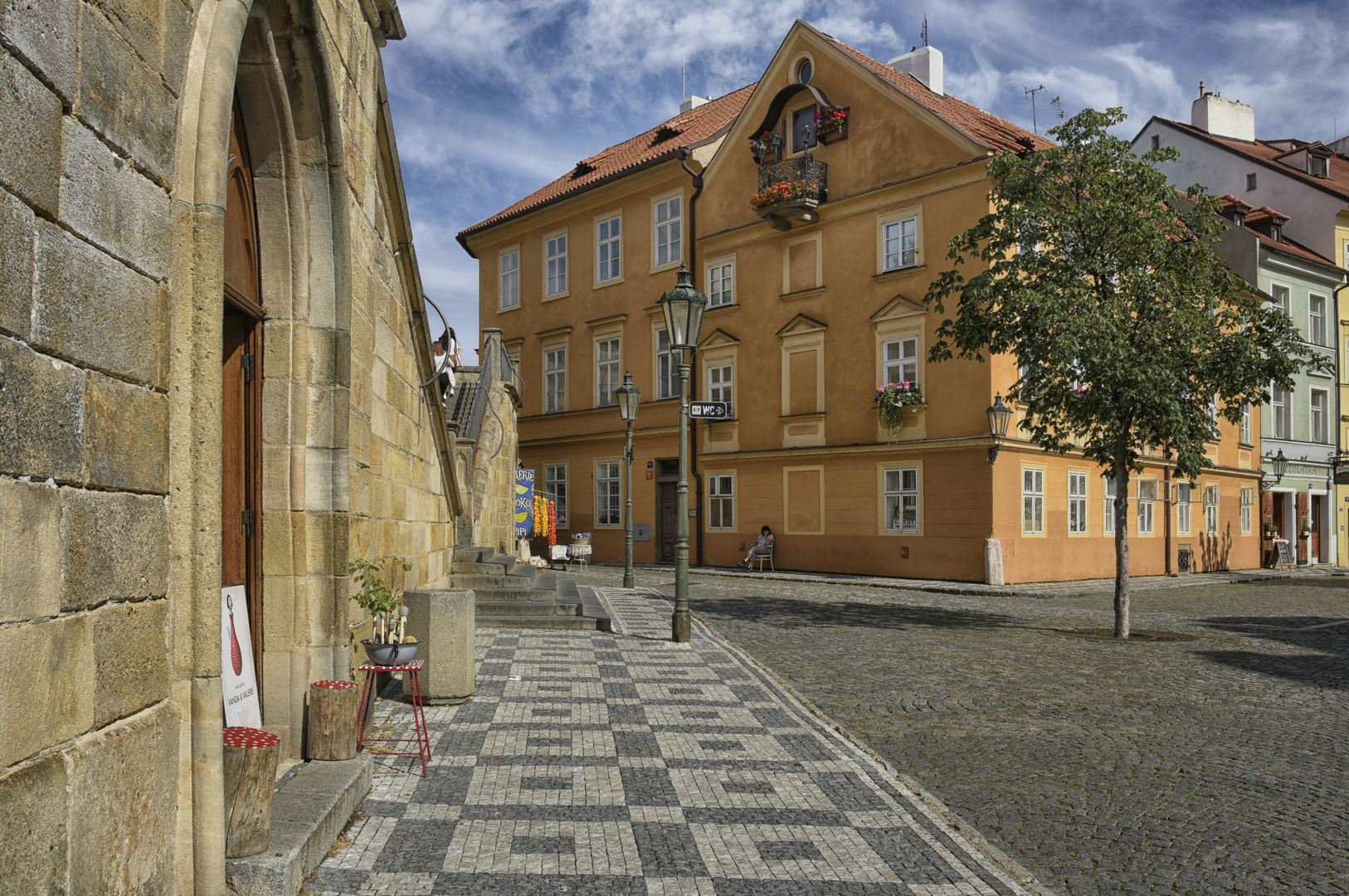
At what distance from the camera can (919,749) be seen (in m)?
6.69

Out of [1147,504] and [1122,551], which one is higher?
[1147,504]

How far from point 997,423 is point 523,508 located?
31.8 feet

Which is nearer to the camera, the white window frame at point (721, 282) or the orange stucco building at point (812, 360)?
the orange stucco building at point (812, 360)

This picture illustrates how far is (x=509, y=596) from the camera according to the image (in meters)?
13.0

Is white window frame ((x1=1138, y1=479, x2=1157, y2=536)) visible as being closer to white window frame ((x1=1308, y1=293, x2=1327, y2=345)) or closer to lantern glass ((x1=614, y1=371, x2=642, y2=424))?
white window frame ((x1=1308, y1=293, x2=1327, y2=345))

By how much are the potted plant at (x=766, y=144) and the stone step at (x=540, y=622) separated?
16730 mm

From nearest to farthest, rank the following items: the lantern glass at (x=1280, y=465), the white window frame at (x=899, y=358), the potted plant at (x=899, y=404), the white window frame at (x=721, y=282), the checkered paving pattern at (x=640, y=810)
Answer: the checkered paving pattern at (x=640, y=810) → the potted plant at (x=899, y=404) → the white window frame at (x=899, y=358) → the white window frame at (x=721, y=282) → the lantern glass at (x=1280, y=465)

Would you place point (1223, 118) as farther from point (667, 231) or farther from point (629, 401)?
point (629, 401)

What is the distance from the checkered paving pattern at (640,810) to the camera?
4188 mm

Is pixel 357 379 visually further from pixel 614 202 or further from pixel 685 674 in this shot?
pixel 614 202

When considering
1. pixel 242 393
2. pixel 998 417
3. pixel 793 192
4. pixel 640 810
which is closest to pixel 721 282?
pixel 793 192

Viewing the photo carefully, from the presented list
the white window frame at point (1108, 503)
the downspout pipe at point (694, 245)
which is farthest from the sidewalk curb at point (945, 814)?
the downspout pipe at point (694, 245)

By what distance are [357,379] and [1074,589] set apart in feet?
56.9

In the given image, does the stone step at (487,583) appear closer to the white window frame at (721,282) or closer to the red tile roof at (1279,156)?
the white window frame at (721,282)
